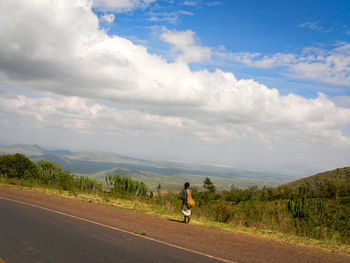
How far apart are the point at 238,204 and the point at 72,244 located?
20.4m

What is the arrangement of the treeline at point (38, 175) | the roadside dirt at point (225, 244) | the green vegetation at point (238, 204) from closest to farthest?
the roadside dirt at point (225, 244), the green vegetation at point (238, 204), the treeline at point (38, 175)

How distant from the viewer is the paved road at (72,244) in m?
6.73

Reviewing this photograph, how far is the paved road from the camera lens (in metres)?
6.73

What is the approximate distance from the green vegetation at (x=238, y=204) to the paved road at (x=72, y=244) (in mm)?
7296

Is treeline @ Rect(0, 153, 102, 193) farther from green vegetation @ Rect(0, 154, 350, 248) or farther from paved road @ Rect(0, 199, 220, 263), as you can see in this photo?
paved road @ Rect(0, 199, 220, 263)

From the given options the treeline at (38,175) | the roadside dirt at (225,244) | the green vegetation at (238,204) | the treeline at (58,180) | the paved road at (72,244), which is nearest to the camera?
the paved road at (72,244)

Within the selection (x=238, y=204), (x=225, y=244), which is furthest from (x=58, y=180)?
(x=225, y=244)

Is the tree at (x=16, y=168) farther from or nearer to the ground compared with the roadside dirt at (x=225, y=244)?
farther from the ground

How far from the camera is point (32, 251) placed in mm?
6953

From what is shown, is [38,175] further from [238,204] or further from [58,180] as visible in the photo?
[238,204]

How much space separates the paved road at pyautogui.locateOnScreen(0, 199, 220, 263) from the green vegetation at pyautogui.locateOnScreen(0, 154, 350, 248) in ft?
23.9

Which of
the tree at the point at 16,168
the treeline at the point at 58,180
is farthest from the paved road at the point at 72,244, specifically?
the tree at the point at 16,168

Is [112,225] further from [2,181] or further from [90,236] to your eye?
[2,181]

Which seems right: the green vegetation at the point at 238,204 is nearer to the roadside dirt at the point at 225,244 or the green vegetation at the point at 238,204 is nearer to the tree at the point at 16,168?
the tree at the point at 16,168
